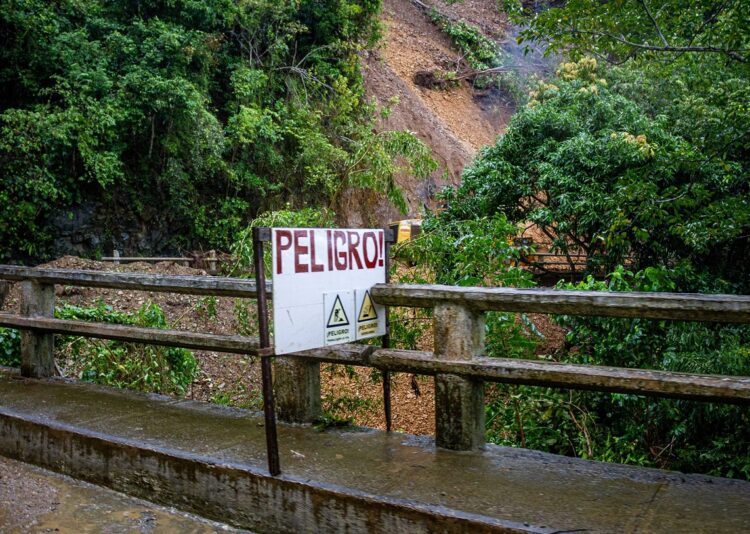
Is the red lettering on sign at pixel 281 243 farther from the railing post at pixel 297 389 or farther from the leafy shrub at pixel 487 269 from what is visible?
the leafy shrub at pixel 487 269

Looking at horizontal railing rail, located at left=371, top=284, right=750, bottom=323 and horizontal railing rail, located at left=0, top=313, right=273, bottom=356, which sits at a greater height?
horizontal railing rail, located at left=371, top=284, right=750, bottom=323

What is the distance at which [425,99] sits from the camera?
3158cm

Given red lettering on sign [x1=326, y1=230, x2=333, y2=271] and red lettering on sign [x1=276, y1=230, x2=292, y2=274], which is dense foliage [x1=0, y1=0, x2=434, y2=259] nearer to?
red lettering on sign [x1=326, y1=230, x2=333, y2=271]

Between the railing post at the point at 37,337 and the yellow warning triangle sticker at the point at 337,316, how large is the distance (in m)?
2.87

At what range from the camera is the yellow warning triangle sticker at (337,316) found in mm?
3307

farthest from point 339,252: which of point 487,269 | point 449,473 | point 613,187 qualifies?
point 613,187

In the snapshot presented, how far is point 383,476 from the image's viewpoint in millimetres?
3107

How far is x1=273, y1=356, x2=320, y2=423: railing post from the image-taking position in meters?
3.87

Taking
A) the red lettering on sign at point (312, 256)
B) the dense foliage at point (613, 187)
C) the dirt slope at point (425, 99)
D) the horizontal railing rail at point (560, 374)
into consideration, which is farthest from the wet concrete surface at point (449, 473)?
the dirt slope at point (425, 99)

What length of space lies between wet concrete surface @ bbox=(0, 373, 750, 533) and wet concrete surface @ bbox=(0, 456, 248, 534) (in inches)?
12.1

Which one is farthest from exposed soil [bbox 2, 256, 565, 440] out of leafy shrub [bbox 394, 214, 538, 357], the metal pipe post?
the metal pipe post

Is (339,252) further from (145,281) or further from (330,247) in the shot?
(145,281)

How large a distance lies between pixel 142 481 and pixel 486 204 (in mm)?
11025

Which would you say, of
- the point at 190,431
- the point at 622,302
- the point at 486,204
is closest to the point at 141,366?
the point at 190,431
